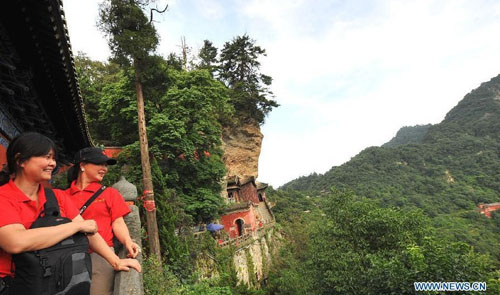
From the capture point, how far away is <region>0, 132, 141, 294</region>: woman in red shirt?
1571 mm

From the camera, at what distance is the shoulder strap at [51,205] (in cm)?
183

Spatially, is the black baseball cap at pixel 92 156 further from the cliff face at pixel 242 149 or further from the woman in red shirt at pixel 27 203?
the cliff face at pixel 242 149

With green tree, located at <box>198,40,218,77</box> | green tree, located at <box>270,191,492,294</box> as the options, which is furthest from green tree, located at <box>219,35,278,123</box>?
green tree, located at <box>270,191,492,294</box>

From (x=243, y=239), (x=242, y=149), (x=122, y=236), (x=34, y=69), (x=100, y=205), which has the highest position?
(x=242, y=149)

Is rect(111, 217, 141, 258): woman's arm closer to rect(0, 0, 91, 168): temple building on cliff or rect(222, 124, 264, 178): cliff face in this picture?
rect(0, 0, 91, 168): temple building on cliff

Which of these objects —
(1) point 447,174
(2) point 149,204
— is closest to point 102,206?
(2) point 149,204

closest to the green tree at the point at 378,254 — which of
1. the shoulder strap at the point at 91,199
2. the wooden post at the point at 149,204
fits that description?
the wooden post at the point at 149,204

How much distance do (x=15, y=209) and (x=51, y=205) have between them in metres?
0.20

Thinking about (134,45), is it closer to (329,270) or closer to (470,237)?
(329,270)

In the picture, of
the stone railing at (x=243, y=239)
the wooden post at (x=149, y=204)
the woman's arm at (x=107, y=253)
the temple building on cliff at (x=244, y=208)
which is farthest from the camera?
the temple building on cliff at (x=244, y=208)

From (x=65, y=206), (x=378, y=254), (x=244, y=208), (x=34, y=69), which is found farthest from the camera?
(x=244, y=208)

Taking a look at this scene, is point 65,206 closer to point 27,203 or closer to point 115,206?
point 27,203

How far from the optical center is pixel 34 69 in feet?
15.8

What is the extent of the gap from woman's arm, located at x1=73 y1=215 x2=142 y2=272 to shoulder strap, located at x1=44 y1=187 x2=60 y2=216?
165 millimetres
